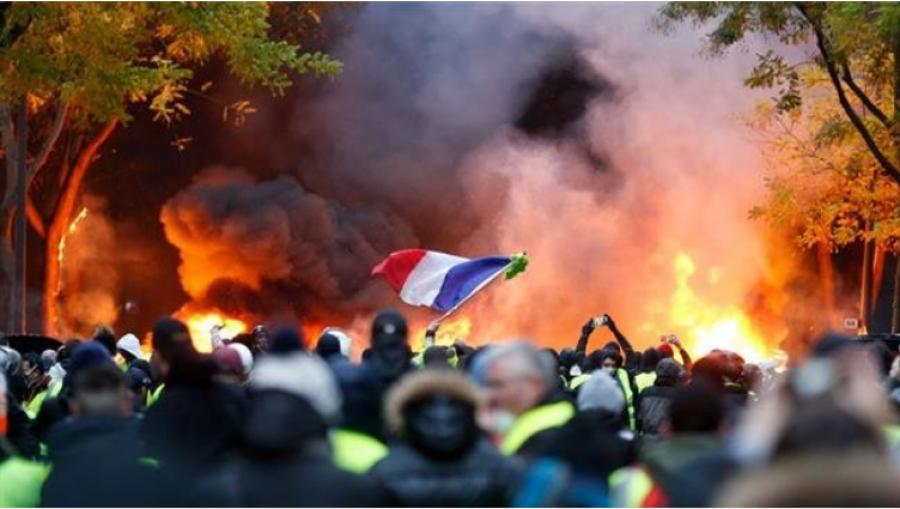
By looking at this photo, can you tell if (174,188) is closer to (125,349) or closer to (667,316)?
(667,316)

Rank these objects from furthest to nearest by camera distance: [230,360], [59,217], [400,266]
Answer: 1. [59,217]
2. [400,266]
3. [230,360]

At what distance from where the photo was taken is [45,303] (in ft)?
85.1

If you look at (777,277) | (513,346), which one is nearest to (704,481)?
(513,346)

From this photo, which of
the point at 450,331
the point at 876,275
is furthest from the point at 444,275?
the point at 876,275

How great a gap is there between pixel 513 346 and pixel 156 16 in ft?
39.4

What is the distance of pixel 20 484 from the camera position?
20.2 feet

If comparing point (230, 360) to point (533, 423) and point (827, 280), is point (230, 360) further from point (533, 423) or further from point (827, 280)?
point (827, 280)

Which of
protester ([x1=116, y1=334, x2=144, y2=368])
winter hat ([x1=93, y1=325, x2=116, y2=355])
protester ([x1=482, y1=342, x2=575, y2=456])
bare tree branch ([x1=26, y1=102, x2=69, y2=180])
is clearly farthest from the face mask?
bare tree branch ([x1=26, y1=102, x2=69, y2=180])

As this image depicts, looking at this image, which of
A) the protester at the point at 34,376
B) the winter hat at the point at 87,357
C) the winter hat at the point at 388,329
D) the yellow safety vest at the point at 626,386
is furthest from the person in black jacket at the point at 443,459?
the protester at the point at 34,376

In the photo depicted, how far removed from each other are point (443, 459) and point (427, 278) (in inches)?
366

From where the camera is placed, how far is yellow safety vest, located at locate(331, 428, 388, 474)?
6062 mm

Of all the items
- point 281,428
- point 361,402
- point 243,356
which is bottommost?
point 281,428

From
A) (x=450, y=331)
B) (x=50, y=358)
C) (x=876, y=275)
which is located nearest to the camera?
(x=50, y=358)

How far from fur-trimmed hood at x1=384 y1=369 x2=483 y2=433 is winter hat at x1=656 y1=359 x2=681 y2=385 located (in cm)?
534
